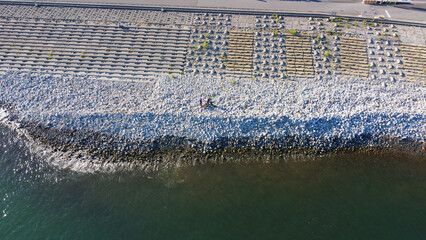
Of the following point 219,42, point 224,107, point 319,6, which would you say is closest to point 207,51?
point 219,42

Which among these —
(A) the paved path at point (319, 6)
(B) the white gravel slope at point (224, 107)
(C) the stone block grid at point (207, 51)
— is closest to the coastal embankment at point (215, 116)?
(B) the white gravel slope at point (224, 107)

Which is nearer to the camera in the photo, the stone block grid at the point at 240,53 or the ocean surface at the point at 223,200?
the ocean surface at the point at 223,200

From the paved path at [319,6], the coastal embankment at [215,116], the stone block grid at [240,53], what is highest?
the paved path at [319,6]

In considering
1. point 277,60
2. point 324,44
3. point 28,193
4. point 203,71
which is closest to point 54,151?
point 28,193

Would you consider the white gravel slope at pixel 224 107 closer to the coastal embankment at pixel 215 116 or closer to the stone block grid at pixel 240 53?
the coastal embankment at pixel 215 116

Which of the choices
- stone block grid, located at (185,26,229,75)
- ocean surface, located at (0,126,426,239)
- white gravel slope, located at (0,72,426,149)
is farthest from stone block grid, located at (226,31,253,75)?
ocean surface, located at (0,126,426,239)

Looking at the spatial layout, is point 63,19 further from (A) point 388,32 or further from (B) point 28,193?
(A) point 388,32

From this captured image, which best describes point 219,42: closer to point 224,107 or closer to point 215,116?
point 224,107
